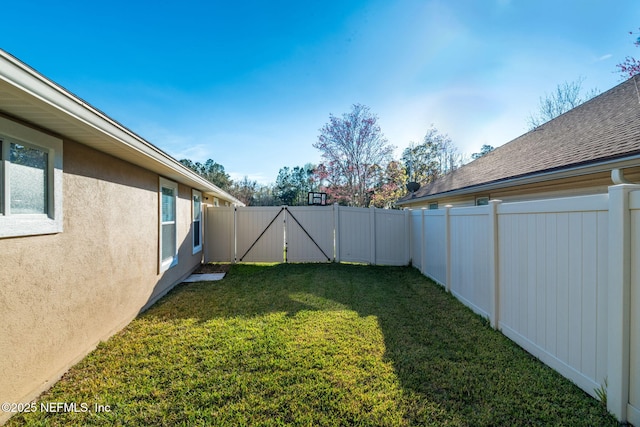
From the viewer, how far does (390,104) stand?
1133 cm

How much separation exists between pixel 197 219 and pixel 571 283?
8363 millimetres

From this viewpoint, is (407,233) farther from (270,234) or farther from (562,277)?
(562,277)

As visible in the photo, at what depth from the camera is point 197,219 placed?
8023 mm

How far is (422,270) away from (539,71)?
28.0 feet

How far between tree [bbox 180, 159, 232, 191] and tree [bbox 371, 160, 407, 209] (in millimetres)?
21195

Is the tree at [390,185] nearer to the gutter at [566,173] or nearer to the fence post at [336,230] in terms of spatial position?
the fence post at [336,230]

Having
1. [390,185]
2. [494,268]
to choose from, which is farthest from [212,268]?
[390,185]

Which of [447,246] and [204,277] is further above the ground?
[447,246]

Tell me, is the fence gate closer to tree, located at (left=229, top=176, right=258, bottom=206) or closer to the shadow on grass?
the shadow on grass

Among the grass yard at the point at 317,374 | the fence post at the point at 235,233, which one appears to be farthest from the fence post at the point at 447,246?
the fence post at the point at 235,233

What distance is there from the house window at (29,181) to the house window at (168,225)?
2713 millimetres

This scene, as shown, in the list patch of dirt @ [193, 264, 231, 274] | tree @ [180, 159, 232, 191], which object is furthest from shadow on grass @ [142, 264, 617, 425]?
tree @ [180, 159, 232, 191]

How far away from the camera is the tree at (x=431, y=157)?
2342 centimetres

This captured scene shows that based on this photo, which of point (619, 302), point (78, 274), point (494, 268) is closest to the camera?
point (619, 302)
